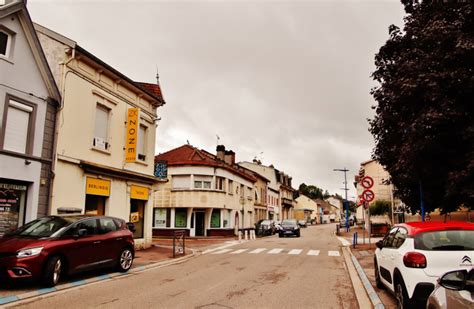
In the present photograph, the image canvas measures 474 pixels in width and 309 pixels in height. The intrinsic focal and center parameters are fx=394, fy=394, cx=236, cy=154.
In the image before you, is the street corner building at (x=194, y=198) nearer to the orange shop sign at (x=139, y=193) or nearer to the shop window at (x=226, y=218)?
the shop window at (x=226, y=218)

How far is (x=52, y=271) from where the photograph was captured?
9102 mm

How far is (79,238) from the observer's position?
401 inches

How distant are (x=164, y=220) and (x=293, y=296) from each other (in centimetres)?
2740

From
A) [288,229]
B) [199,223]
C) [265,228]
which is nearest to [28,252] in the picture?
[199,223]

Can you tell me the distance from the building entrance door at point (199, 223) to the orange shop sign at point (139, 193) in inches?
589

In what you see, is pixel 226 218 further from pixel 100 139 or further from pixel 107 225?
pixel 107 225

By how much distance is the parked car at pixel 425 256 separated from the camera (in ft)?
19.4

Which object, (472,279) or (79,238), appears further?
(79,238)

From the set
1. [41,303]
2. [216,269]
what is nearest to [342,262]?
[216,269]

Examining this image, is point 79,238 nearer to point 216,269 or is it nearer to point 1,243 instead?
point 1,243

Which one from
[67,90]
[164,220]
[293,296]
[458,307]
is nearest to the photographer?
[458,307]

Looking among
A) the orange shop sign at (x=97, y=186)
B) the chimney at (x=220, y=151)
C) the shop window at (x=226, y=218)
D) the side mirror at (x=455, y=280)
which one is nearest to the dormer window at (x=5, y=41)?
the orange shop sign at (x=97, y=186)

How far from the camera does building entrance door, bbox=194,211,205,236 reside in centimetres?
3469

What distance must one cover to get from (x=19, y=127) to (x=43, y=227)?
4255mm
